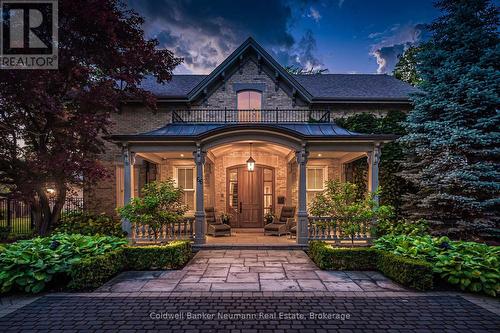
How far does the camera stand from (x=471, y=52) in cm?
908

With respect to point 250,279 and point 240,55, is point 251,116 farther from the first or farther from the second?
point 250,279

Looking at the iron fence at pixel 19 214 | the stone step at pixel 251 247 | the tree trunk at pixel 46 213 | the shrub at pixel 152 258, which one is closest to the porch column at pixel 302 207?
the stone step at pixel 251 247

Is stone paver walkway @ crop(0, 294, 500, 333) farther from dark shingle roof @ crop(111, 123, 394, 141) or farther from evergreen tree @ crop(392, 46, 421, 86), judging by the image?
evergreen tree @ crop(392, 46, 421, 86)

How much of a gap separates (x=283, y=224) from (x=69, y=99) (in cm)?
935

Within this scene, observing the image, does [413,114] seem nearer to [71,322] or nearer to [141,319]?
[141,319]

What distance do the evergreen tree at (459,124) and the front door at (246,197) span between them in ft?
19.9

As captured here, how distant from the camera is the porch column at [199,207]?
8.41 meters

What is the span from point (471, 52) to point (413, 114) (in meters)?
2.69

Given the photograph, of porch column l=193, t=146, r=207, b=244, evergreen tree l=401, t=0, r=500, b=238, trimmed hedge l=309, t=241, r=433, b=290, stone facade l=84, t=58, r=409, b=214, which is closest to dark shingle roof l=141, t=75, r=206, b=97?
stone facade l=84, t=58, r=409, b=214

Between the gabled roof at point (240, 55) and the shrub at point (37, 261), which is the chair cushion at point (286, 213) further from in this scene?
the shrub at point (37, 261)

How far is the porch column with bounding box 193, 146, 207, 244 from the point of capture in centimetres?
841

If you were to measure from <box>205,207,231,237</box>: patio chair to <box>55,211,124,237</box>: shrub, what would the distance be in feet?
10.5

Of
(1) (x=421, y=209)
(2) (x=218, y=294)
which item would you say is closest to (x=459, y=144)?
(1) (x=421, y=209)

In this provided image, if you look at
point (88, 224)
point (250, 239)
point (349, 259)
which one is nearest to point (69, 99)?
point (88, 224)
